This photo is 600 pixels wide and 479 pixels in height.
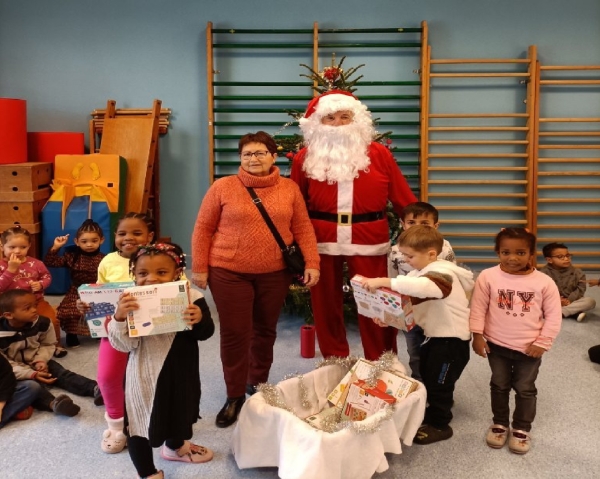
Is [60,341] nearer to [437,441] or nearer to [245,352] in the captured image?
[245,352]

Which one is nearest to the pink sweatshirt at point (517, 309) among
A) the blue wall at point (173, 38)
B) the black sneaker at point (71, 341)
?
the black sneaker at point (71, 341)

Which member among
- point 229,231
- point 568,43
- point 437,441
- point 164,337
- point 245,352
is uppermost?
point 568,43

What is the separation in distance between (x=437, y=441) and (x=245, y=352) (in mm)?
890

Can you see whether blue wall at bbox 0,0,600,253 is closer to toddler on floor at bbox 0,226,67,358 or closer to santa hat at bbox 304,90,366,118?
toddler on floor at bbox 0,226,67,358

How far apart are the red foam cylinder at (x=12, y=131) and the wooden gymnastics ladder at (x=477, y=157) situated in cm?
336

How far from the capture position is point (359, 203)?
289 cm

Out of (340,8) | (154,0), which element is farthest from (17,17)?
(340,8)

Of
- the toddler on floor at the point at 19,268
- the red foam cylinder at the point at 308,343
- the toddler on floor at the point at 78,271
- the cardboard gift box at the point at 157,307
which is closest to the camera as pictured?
the cardboard gift box at the point at 157,307

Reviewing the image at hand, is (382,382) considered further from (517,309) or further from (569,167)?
(569,167)

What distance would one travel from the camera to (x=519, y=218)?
18.5 feet

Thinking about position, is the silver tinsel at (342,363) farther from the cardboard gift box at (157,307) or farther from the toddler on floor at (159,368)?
the cardboard gift box at (157,307)

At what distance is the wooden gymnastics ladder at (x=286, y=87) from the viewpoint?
543 cm

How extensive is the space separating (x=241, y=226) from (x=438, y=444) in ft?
3.99

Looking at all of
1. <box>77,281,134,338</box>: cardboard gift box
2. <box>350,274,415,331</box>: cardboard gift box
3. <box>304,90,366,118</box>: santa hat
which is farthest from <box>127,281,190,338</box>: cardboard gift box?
<box>304,90,366,118</box>: santa hat
